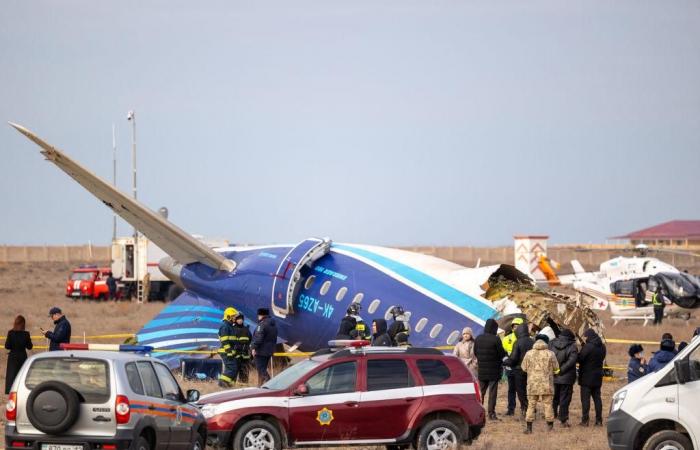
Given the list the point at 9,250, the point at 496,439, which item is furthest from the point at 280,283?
the point at 9,250

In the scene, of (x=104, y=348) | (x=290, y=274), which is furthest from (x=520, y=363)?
(x=104, y=348)

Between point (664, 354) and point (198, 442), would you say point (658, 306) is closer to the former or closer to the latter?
point (664, 354)

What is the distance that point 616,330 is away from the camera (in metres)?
40.5

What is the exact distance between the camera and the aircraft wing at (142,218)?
1011 inches

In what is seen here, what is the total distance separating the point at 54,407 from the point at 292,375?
4503mm

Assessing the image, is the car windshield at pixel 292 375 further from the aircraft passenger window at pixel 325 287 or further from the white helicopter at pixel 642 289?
the white helicopter at pixel 642 289

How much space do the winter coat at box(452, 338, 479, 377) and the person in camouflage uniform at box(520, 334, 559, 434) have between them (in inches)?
72.8

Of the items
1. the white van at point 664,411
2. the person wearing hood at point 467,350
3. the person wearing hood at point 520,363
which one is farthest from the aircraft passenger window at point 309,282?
the white van at point 664,411

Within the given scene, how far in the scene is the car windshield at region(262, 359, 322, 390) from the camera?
1644cm

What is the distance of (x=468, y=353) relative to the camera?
2164 centimetres

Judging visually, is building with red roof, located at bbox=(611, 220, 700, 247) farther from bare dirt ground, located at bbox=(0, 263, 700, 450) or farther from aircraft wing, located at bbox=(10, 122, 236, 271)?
aircraft wing, located at bbox=(10, 122, 236, 271)

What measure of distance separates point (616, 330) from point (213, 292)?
57.8 feet

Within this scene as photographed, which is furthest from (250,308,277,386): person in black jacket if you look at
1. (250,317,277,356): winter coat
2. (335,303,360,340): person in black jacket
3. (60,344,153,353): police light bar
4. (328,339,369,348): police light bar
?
(60,344,153,353): police light bar

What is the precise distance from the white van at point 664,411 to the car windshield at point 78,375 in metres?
6.40
